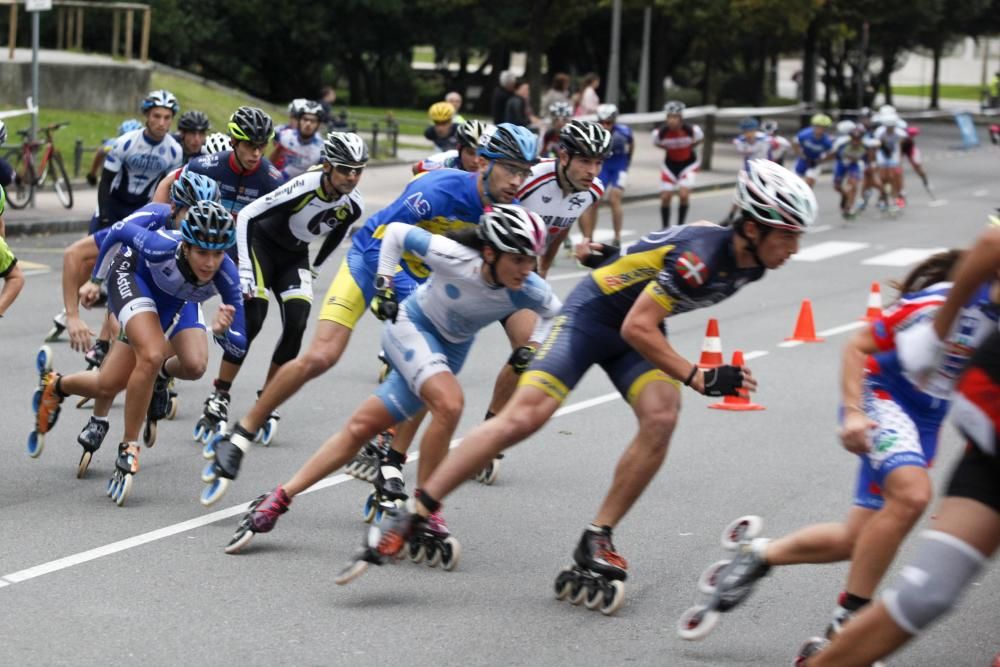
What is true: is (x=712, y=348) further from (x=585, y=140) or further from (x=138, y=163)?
(x=138, y=163)

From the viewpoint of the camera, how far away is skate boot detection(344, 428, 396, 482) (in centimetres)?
895

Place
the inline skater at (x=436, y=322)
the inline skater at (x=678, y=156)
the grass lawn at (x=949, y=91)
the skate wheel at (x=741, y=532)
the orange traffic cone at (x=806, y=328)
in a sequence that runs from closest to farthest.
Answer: the skate wheel at (x=741, y=532), the inline skater at (x=436, y=322), the orange traffic cone at (x=806, y=328), the inline skater at (x=678, y=156), the grass lawn at (x=949, y=91)

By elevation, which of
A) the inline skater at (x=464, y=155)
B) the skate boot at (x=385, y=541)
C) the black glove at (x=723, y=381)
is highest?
the inline skater at (x=464, y=155)

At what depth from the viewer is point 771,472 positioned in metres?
9.66

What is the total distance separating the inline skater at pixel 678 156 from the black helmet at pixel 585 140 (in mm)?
15261

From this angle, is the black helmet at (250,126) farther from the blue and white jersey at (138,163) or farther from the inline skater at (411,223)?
the blue and white jersey at (138,163)

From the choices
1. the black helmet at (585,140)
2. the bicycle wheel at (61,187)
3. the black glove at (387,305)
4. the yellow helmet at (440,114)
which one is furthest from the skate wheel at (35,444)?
the bicycle wheel at (61,187)

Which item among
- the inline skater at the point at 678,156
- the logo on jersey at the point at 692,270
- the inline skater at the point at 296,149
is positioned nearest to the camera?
the logo on jersey at the point at 692,270

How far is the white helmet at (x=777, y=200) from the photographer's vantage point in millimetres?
6255

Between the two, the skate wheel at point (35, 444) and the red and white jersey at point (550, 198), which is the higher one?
the red and white jersey at point (550, 198)

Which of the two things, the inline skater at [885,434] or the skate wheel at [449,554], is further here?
the skate wheel at [449,554]

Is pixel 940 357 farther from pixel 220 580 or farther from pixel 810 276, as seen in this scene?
pixel 810 276

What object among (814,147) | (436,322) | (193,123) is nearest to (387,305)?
(436,322)

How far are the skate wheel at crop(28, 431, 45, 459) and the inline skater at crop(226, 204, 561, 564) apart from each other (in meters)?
2.27
